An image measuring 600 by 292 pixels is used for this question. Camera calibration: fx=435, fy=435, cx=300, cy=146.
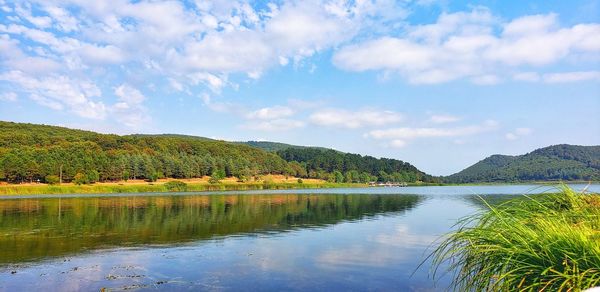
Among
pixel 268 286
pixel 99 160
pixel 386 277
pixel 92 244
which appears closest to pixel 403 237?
pixel 386 277

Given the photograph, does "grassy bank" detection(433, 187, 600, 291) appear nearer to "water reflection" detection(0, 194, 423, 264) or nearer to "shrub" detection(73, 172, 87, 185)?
"water reflection" detection(0, 194, 423, 264)

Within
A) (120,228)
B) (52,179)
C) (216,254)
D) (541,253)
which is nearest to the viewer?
(541,253)

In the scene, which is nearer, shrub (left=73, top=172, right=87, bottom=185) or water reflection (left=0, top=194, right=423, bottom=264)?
water reflection (left=0, top=194, right=423, bottom=264)

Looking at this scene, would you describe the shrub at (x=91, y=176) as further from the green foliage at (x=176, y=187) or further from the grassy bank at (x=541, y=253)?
the grassy bank at (x=541, y=253)

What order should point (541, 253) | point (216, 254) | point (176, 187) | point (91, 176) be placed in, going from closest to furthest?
point (541, 253)
point (216, 254)
point (176, 187)
point (91, 176)

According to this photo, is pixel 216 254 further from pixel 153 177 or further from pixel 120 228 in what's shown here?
pixel 153 177

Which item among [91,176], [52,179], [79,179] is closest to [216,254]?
[52,179]

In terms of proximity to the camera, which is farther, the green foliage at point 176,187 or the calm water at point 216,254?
the green foliage at point 176,187

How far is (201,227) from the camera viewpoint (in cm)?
4341

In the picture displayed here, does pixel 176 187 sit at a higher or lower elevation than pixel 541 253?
lower

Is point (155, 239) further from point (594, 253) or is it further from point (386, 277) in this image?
point (594, 253)

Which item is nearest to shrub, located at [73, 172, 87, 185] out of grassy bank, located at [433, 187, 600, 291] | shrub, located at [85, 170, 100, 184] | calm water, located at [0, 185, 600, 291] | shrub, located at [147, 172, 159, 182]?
shrub, located at [85, 170, 100, 184]

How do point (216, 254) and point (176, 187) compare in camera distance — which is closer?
point (216, 254)

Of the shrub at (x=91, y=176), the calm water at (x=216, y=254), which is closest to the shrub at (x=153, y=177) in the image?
the shrub at (x=91, y=176)
